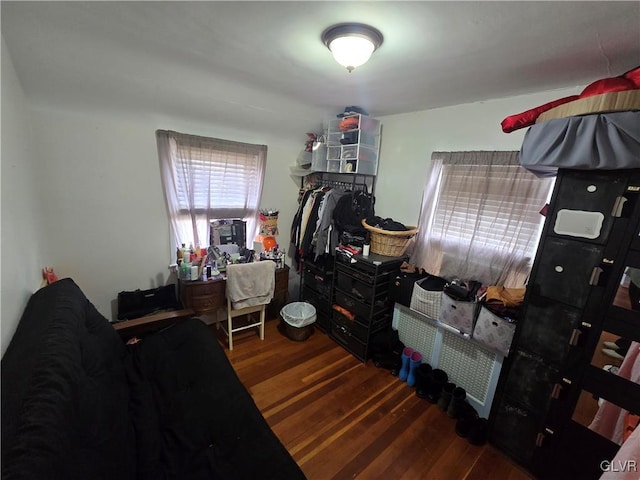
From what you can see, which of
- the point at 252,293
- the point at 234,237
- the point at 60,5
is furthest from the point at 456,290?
the point at 60,5

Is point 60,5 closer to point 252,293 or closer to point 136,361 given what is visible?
point 136,361

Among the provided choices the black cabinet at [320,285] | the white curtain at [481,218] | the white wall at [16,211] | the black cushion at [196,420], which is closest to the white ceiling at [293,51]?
the white wall at [16,211]

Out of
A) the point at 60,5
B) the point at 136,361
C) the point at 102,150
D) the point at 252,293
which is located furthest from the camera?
the point at 252,293

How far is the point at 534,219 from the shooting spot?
6.08 ft

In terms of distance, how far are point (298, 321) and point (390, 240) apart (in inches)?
A: 48.3

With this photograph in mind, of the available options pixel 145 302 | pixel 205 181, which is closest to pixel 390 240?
pixel 205 181

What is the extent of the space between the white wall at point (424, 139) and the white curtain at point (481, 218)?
11cm

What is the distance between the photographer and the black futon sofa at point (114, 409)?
0.77 meters

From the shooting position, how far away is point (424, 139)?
8.06 feet

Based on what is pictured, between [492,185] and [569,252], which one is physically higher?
[492,185]

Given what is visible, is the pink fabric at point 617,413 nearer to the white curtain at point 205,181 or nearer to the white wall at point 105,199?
the white curtain at point 205,181

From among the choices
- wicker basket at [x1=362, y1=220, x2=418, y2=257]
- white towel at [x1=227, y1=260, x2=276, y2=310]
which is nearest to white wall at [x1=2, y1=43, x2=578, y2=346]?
wicker basket at [x1=362, y1=220, x2=418, y2=257]

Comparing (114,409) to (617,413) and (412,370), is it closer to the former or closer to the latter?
(412,370)

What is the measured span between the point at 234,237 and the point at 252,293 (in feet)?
2.34
